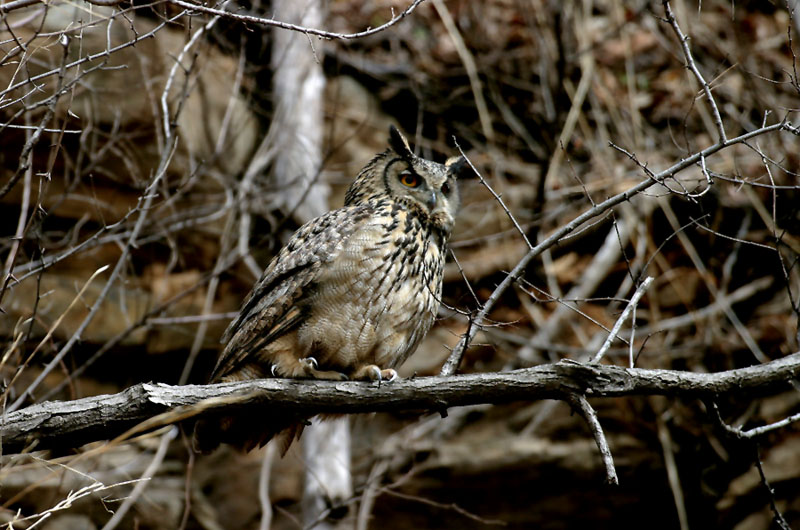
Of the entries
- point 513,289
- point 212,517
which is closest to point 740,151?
point 513,289

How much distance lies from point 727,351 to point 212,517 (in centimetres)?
362

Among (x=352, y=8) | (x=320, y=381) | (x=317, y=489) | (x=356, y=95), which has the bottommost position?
(x=317, y=489)

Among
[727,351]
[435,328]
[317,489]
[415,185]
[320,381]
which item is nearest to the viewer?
[320,381]

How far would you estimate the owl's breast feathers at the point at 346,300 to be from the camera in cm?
270

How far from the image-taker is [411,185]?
123 inches

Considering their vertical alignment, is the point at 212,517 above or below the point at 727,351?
below

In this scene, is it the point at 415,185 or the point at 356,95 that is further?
the point at 356,95

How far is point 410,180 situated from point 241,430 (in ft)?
3.92

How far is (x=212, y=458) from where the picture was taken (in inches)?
206

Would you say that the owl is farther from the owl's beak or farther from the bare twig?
the bare twig

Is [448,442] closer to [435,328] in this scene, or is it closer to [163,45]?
[435,328]

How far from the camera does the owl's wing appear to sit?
2760 mm

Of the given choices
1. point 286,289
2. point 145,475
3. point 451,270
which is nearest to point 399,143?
point 286,289

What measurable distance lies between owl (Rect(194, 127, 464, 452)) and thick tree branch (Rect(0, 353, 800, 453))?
0.25 m
